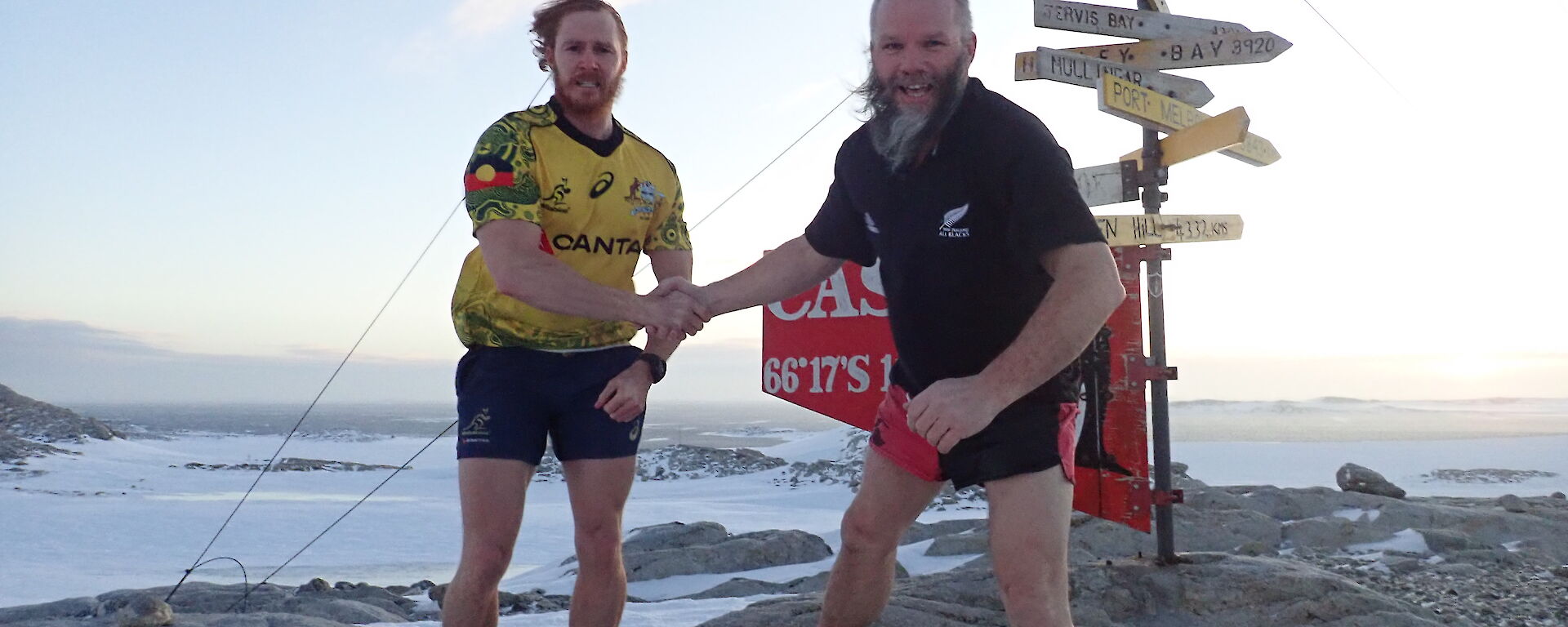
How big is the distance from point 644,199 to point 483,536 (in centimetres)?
104

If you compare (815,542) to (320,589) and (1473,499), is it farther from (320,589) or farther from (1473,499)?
(1473,499)

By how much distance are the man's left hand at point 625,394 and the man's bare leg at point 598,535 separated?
0.49 feet

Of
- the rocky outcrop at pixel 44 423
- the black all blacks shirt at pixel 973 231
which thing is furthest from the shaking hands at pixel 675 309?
the rocky outcrop at pixel 44 423

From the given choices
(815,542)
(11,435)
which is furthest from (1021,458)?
(11,435)

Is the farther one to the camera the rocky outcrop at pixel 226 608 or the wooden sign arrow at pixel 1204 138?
the rocky outcrop at pixel 226 608

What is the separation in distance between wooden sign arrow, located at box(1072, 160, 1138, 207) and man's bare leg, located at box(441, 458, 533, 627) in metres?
3.08

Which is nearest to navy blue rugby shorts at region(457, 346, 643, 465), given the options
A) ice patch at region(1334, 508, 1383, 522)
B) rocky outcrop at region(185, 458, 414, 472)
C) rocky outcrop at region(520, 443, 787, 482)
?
ice patch at region(1334, 508, 1383, 522)

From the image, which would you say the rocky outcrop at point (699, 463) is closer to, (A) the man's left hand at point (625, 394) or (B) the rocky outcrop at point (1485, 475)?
(B) the rocky outcrop at point (1485, 475)

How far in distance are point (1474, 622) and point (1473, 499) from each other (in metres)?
8.27

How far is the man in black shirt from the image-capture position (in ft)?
7.02

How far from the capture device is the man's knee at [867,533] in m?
2.77

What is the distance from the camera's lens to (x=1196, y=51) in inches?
194

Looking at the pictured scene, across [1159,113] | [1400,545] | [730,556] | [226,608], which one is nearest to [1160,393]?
[1159,113]

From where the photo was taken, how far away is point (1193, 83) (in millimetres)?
5043
